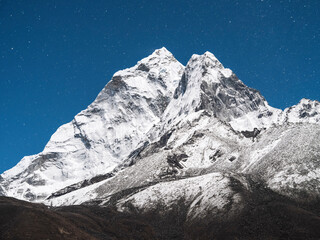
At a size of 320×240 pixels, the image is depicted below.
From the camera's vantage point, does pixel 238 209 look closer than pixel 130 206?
Yes

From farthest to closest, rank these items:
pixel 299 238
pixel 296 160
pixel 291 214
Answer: pixel 296 160 < pixel 291 214 < pixel 299 238

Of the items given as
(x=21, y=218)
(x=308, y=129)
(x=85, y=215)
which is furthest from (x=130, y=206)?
(x=308, y=129)

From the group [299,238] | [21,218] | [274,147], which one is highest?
[274,147]

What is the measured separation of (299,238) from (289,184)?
4497 centimetres

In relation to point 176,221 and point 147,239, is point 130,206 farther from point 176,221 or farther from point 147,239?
point 147,239

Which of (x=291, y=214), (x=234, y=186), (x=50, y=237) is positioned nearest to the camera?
(x=50, y=237)

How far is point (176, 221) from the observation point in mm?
130125

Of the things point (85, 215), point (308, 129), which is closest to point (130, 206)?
point (85, 215)

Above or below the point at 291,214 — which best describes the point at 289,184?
above

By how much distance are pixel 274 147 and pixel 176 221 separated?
70713 mm

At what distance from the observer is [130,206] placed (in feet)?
509

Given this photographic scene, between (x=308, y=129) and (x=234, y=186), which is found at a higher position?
(x=308, y=129)

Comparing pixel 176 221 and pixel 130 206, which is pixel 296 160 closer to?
pixel 176 221

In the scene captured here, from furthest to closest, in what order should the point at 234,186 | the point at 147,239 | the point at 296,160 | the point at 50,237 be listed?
the point at 296,160
the point at 234,186
the point at 147,239
the point at 50,237
